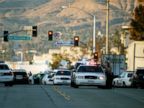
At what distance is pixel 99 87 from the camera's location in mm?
46906

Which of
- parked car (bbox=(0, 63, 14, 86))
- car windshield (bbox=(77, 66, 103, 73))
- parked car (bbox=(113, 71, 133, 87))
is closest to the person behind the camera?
car windshield (bbox=(77, 66, 103, 73))

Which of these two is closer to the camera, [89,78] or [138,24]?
[89,78]

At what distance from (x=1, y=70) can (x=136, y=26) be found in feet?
102

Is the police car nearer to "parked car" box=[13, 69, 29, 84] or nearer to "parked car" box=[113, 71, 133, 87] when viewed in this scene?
"parked car" box=[113, 71, 133, 87]

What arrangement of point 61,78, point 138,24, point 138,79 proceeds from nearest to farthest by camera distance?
point 138,79, point 61,78, point 138,24

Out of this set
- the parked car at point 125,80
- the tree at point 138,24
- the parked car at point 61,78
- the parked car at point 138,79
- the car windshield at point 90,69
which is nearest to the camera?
the car windshield at point 90,69

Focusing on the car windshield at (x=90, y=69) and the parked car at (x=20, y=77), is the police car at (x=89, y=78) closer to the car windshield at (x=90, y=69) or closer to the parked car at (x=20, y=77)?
the car windshield at (x=90, y=69)

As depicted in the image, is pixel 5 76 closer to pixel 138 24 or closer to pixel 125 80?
pixel 125 80

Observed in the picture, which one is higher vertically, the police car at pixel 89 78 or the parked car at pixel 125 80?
the police car at pixel 89 78

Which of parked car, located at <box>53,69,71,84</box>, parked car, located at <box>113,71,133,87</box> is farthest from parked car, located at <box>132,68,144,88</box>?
parked car, located at <box>53,69,71,84</box>

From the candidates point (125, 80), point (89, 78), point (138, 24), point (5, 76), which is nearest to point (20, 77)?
point (125, 80)

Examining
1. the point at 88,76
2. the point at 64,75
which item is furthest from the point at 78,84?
the point at 64,75

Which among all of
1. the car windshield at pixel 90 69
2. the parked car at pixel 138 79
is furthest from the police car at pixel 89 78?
the parked car at pixel 138 79

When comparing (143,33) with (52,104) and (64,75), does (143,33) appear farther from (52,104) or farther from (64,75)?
(52,104)
